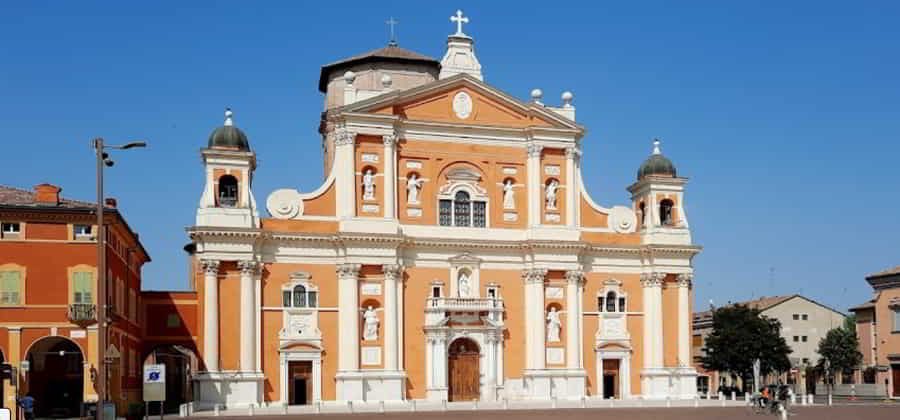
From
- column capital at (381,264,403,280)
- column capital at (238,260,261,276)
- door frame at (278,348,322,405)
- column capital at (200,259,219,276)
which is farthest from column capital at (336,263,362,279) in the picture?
column capital at (200,259,219,276)

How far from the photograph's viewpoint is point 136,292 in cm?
5488

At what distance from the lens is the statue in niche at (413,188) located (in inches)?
2144

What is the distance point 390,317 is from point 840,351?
4396cm

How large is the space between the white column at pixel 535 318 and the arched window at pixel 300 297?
10.4 m

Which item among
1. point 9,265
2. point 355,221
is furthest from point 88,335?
point 355,221

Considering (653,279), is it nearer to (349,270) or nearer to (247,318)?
(349,270)

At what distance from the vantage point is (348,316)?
52.3 m

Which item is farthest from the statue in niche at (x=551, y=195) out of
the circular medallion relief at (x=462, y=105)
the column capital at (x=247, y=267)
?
the column capital at (x=247, y=267)

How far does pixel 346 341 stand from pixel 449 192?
8908mm

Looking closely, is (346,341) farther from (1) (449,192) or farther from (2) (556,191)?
(2) (556,191)

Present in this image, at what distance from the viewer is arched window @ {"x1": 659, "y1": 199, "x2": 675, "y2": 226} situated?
58.8m

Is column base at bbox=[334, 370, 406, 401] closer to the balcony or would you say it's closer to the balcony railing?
the balcony railing

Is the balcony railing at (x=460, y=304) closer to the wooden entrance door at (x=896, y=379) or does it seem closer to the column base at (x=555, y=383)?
the column base at (x=555, y=383)

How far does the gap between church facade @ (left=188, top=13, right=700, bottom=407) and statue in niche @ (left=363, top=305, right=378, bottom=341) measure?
0.31 feet
